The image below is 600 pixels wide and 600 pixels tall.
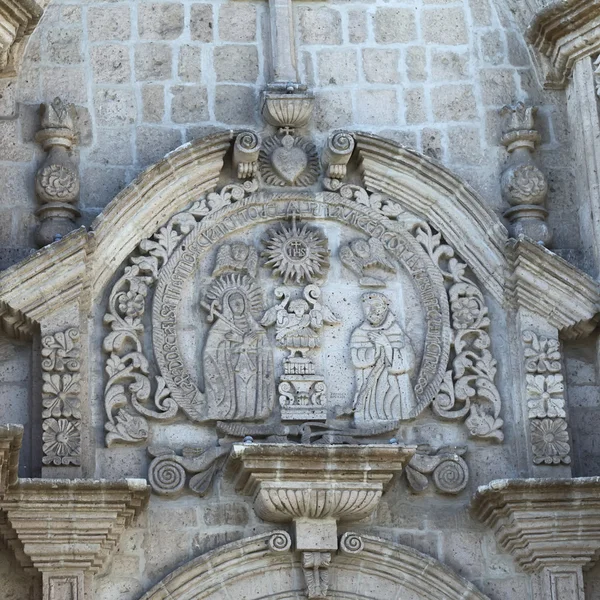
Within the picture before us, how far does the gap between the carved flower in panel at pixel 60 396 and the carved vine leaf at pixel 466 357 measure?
1683mm

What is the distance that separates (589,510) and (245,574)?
5.20 ft

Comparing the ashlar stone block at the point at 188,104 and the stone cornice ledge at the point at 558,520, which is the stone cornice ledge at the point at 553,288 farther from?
the ashlar stone block at the point at 188,104

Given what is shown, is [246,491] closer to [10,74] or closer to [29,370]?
[29,370]

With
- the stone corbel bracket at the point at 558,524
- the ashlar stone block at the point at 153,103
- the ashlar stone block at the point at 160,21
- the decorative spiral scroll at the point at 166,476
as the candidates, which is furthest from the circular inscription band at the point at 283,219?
the ashlar stone block at the point at 160,21

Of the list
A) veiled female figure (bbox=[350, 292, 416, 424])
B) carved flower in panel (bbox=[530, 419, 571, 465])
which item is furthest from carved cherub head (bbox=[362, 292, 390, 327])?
carved flower in panel (bbox=[530, 419, 571, 465])

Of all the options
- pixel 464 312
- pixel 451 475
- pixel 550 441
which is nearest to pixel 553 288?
pixel 464 312

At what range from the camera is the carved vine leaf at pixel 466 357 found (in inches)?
354

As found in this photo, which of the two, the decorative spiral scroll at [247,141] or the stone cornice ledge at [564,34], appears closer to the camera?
the decorative spiral scroll at [247,141]

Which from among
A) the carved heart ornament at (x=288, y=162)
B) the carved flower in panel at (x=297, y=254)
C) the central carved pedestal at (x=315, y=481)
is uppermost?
the carved heart ornament at (x=288, y=162)

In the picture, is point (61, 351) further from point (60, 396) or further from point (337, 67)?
point (337, 67)

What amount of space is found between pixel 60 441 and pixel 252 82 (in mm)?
2141

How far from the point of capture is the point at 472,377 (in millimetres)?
9062

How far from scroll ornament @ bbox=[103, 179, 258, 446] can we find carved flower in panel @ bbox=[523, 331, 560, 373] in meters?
1.62

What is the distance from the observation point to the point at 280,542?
8.62 m
